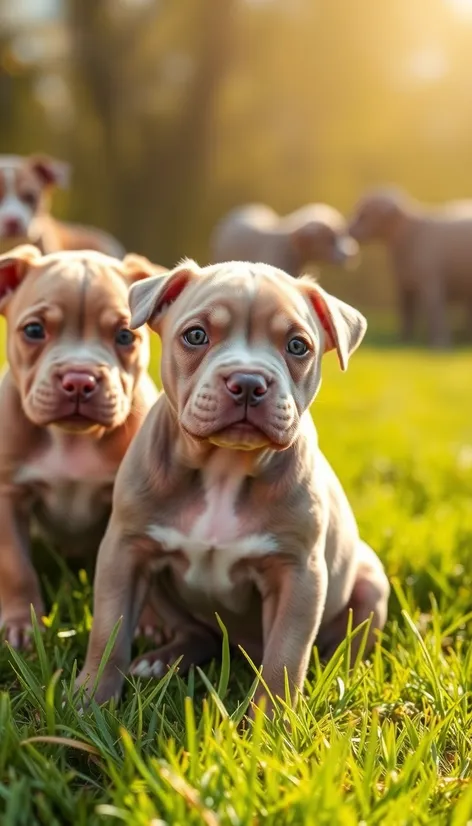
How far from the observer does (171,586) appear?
2.93 meters

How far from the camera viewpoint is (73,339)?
2.96 m

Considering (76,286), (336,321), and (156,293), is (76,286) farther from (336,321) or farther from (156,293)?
(336,321)

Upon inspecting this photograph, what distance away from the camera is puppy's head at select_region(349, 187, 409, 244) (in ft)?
43.3

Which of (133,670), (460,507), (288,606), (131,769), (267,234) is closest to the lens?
(131,769)

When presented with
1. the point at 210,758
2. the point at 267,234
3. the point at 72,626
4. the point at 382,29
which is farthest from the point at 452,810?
the point at 382,29

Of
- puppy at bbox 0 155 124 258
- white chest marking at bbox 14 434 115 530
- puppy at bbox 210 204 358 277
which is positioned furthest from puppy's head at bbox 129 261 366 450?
puppy at bbox 210 204 358 277

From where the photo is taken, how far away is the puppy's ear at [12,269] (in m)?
3.08

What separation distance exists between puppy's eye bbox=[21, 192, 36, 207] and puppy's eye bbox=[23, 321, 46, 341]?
366 centimetres

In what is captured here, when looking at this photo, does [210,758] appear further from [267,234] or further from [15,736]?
[267,234]

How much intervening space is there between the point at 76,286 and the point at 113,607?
941 millimetres

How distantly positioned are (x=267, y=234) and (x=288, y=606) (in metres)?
9.80

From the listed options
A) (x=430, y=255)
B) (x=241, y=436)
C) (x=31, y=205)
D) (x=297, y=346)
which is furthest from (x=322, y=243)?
(x=241, y=436)

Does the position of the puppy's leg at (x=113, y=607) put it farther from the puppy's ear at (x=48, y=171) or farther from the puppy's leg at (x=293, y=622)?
the puppy's ear at (x=48, y=171)

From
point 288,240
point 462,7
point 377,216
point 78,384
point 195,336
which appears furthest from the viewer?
point 462,7
